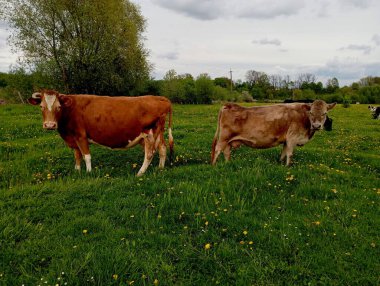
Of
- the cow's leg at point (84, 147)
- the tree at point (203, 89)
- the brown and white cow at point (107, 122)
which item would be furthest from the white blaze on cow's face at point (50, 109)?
the tree at point (203, 89)

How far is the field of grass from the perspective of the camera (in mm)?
4359

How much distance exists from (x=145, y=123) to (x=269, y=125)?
A: 3845 millimetres

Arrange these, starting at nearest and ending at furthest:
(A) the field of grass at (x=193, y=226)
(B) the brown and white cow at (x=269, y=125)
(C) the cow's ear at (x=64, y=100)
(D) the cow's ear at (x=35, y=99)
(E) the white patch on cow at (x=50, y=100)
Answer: (A) the field of grass at (x=193, y=226) < (E) the white patch on cow at (x=50, y=100) < (D) the cow's ear at (x=35, y=99) < (C) the cow's ear at (x=64, y=100) < (B) the brown and white cow at (x=269, y=125)

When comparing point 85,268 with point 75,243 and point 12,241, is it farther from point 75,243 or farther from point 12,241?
point 12,241

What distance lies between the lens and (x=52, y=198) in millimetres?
6660

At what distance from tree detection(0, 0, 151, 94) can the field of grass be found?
81.7ft

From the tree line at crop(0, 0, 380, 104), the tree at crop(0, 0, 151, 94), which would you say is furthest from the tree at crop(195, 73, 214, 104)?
the tree at crop(0, 0, 151, 94)

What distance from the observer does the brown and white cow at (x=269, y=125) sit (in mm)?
9914

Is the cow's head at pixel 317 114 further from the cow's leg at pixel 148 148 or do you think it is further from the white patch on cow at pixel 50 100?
the white patch on cow at pixel 50 100

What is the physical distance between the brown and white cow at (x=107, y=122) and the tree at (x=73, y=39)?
24154 mm

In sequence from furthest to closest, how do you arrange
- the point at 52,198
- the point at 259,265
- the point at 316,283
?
1. the point at 52,198
2. the point at 259,265
3. the point at 316,283

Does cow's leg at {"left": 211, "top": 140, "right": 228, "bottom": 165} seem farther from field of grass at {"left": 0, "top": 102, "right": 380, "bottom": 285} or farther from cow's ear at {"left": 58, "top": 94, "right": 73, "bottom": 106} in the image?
cow's ear at {"left": 58, "top": 94, "right": 73, "bottom": 106}

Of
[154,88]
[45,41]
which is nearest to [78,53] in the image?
[45,41]

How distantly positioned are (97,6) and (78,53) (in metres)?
5.15
